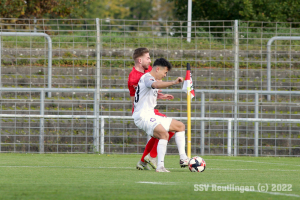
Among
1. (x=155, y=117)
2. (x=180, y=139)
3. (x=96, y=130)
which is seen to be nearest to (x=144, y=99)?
(x=155, y=117)

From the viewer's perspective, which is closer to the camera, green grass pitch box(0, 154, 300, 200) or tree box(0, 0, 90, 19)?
green grass pitch box(0, 154, 300, 200)

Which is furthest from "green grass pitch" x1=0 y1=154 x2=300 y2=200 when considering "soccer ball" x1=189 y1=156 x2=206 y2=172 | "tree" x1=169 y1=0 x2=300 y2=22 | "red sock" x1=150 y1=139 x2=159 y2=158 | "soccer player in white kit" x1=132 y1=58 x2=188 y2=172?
"tree" x1=169 y1=0 x2=300 y2=22

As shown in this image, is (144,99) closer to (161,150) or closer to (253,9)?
(161,150)

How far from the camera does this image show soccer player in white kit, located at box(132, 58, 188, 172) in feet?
20.7

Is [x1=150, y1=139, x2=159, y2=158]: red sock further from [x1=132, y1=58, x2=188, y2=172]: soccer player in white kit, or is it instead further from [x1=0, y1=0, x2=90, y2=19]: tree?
[x1=0, y1=0, x2=90, y2=19]: tree

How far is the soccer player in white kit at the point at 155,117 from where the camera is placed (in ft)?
20.7

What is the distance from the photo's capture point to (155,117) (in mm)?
6406

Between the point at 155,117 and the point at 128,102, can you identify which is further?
the point at 128,102

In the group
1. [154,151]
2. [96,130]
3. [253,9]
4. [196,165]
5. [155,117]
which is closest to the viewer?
[196,165]

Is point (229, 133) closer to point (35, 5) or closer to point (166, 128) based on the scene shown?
point (166, 128)

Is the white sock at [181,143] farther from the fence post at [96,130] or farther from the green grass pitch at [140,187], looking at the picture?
the fence post at [96,130]

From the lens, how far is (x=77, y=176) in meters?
5.61

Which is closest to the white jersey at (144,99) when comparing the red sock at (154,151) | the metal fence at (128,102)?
the red sock at (154,151)

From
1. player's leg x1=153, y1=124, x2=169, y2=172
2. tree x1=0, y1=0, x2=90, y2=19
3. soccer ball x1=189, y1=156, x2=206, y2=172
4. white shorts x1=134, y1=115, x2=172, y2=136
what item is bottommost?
soccer ball x1=189, y1=156, x2=206, y2=172
